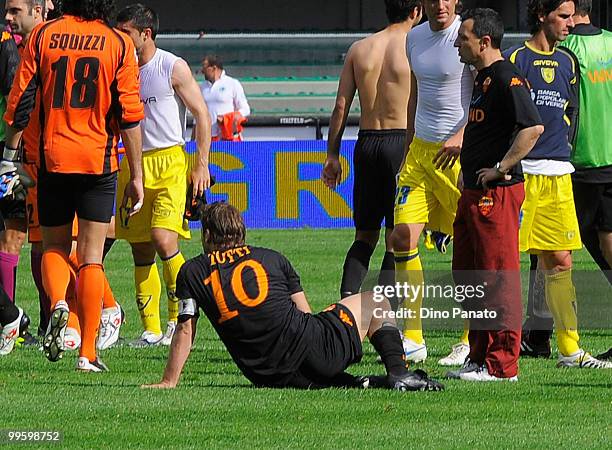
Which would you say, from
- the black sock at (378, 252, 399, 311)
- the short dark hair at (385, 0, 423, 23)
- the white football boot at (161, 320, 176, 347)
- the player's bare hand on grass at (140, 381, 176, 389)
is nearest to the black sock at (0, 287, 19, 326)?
the white football boot at (161, 320, 176, 347)

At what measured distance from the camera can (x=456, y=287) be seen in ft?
27.7

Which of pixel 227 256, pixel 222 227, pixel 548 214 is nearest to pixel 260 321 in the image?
pixel 227 256

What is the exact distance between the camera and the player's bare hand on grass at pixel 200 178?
31.8 ft

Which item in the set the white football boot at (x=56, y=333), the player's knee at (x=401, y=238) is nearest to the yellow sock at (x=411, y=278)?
the player's knee at (x=401, y=238)

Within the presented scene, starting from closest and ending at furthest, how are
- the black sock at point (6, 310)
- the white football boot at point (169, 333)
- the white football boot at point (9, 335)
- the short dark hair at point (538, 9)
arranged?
the short dark hair at point (538, 9) → the black sock at point (6, 310) → the white football boot at point (9, 335) → the white football boot at point (169, 333)

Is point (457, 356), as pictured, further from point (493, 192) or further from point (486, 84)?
point (486, 84)

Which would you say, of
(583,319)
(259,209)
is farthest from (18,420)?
(259,209)

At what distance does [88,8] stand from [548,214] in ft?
9.46

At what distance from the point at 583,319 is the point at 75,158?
14.5 feet

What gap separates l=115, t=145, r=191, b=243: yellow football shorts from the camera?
959 cm

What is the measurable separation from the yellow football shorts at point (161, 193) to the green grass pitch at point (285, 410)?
1037 mm

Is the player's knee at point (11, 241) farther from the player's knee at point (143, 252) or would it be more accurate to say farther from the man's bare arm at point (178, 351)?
the man's bare arm at point (178, 351)

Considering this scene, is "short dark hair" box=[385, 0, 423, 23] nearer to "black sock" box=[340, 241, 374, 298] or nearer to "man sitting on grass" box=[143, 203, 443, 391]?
"black sock" box=[340, 241, 374, 298]

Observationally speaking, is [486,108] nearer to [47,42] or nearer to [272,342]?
[272,342]
